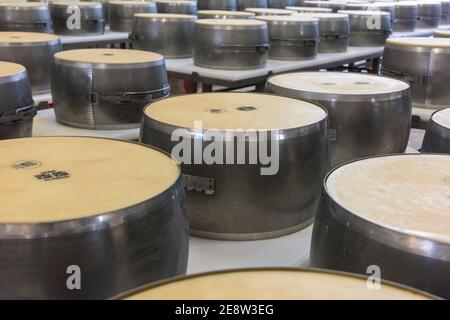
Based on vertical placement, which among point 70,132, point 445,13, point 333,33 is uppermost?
point 445,13

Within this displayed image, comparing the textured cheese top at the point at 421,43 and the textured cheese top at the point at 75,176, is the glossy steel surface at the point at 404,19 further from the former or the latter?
the textured cheese top at the point at 75,176

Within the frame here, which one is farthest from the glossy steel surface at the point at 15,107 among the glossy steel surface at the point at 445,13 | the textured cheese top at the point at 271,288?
the glossy steel surface at the point at 445,13

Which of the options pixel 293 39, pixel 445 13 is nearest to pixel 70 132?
pixel 293 39

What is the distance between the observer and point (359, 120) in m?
2.05

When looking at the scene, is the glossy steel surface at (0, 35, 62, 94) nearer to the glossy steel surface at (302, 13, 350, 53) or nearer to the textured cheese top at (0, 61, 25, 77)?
the textured cheese top at (0, 61, 25, 77)

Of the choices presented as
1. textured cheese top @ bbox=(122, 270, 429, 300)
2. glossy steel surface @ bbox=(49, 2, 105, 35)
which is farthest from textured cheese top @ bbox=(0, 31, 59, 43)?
textured cheese top @ bbox=(122, 270, 429, 300)

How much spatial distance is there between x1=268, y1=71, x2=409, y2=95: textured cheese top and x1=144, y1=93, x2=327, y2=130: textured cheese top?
8.3 inches

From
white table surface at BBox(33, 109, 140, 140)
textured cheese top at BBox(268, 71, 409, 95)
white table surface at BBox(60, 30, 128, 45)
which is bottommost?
white table surface at BBox(33, 109, 140, 140)

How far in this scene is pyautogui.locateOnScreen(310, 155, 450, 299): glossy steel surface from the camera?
1074 millimetres

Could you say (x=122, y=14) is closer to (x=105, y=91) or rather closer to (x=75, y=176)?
(x=105, y=91)

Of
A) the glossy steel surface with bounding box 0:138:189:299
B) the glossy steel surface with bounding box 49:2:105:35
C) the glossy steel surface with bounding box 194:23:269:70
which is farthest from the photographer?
the glossy steel surface with bounding box 49:2:105:35

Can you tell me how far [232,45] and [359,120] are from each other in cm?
134
